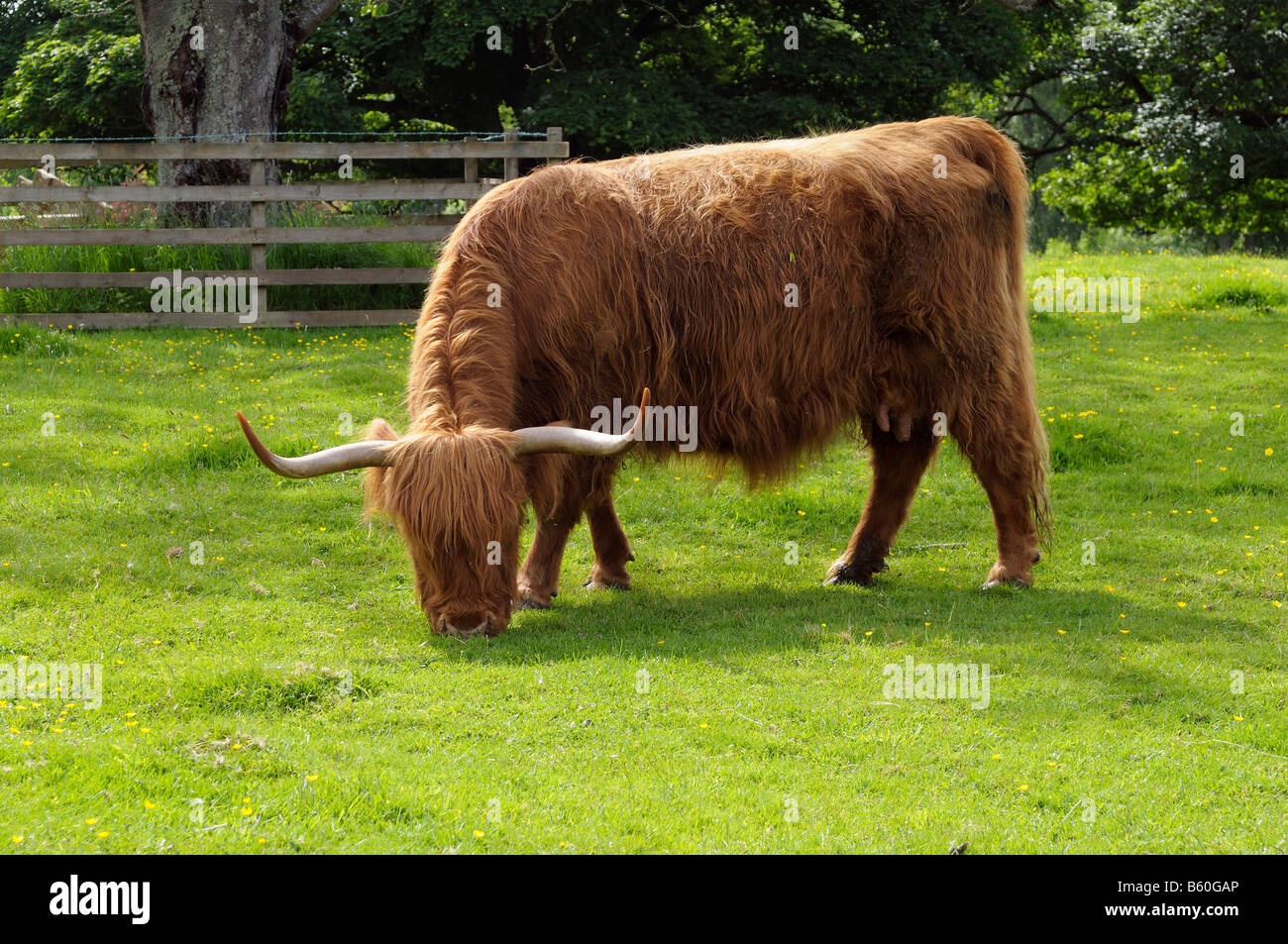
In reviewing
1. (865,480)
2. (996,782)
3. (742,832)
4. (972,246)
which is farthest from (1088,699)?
(865,480)

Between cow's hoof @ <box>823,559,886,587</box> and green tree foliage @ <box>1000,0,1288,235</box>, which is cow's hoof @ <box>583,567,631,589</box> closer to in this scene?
cow's hoof @ <box>823,559,886,587</box>

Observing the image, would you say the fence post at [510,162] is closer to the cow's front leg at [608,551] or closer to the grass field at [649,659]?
the grass field at [649,659]

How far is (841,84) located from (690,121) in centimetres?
300

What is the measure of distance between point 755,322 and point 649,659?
6.67 ft

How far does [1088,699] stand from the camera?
5.25 metres

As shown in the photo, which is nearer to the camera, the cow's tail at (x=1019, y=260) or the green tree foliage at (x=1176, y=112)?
the cow's tail at (x=1019, y=260)

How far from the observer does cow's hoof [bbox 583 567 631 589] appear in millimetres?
7145

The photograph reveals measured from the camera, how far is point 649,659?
18.8 ft

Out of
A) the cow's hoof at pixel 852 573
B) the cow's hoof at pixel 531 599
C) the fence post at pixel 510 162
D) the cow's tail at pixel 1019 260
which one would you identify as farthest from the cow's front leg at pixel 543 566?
the fence post at pixel 510 162

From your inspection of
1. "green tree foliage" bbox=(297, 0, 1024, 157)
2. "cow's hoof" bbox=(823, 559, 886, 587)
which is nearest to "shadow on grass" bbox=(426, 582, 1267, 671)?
"cow's hoof" bbox=(823, 559, 886, 587)

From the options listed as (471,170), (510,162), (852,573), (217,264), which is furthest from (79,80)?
(852,573)

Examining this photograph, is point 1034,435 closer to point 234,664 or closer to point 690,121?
point 234,664

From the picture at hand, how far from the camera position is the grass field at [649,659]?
405 centimetres

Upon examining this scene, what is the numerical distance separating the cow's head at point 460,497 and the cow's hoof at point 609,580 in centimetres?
123
